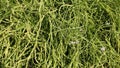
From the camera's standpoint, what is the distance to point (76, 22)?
5.31ft

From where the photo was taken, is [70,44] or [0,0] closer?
Answer: [70,44]

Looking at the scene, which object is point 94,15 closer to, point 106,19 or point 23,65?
point 106,19

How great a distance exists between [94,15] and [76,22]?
15 centimetres

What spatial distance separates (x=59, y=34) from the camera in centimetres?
158

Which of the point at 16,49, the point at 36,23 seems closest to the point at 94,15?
the point at 36,23

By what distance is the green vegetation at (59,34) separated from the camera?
154 centimetres

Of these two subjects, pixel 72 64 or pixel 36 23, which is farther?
pixel 36 23

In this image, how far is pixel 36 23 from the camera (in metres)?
1.63

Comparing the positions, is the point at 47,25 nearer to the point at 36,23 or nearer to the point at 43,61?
the point at 36,23

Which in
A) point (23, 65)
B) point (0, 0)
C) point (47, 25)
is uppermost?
point (0, 0)

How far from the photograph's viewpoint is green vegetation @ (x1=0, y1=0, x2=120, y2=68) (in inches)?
60.5

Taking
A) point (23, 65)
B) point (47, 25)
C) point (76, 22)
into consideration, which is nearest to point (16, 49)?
point (23, 65)

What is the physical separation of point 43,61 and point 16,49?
142 mm

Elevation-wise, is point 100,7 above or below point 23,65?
above
